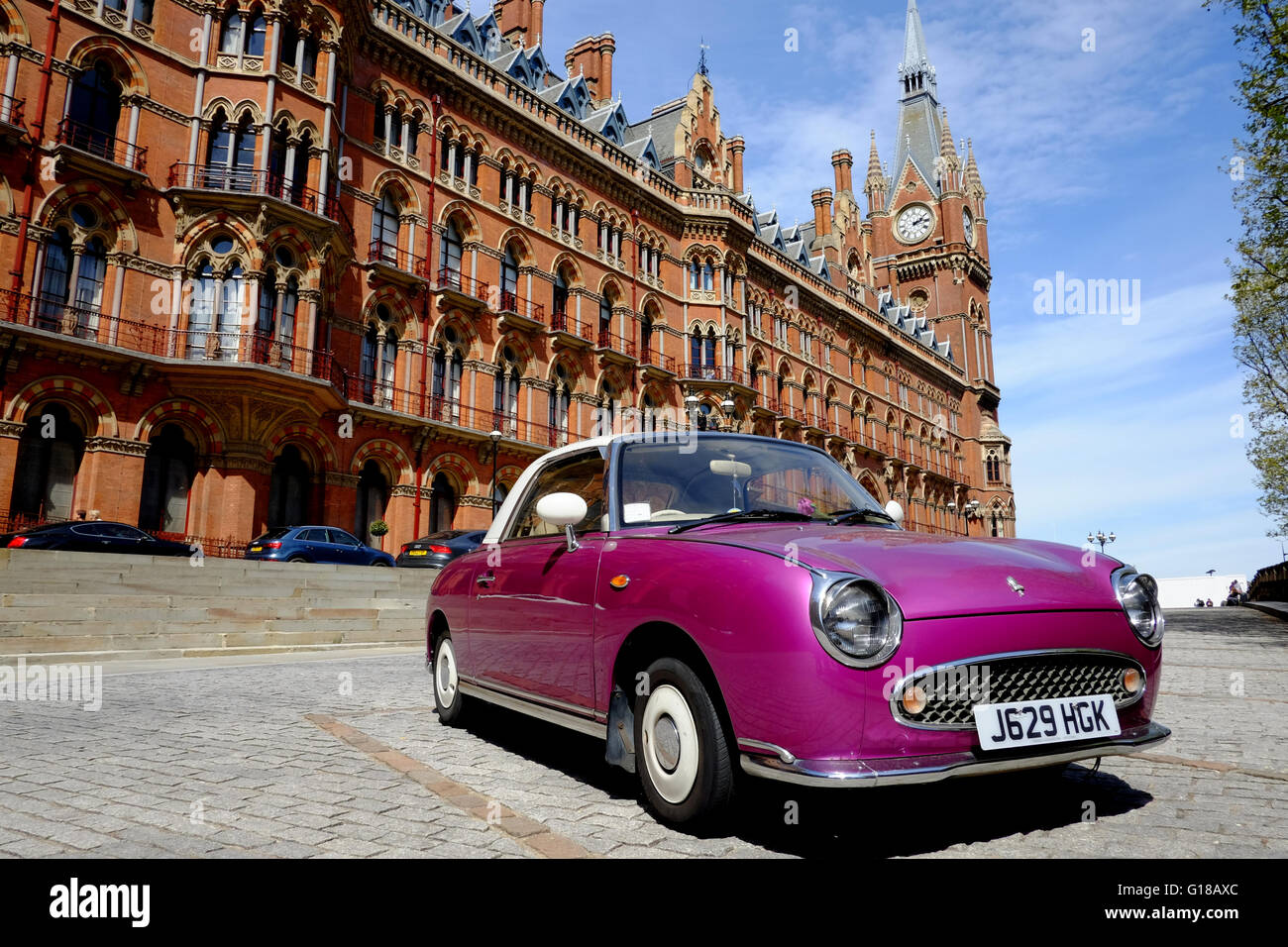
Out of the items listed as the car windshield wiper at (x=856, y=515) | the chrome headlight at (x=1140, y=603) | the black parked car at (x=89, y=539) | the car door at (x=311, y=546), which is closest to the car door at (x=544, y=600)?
the car windshield wiper at (x=856, y=515)

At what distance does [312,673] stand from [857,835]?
7562 millimetres

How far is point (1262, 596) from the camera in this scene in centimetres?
3834

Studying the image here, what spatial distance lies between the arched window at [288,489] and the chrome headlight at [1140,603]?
20567 mm

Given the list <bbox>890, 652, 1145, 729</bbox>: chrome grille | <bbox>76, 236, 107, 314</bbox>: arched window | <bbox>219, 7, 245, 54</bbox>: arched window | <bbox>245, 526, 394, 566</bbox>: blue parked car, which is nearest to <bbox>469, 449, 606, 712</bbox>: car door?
<bbox>890, 652, 1145, 729</bbox>: chrome grille

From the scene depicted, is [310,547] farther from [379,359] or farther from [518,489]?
[518,489]

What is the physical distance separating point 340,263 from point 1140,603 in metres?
22.9

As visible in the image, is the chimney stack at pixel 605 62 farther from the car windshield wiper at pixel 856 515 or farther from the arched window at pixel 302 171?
the car windshield wiper at pixel 856 515

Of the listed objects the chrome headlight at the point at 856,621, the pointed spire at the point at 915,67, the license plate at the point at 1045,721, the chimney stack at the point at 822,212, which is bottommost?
the license plate at the point at 1045,721

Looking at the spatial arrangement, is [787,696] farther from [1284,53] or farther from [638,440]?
[1284,53]

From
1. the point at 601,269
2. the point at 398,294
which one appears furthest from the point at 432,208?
the point at 601,269

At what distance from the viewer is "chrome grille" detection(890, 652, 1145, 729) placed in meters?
2.62

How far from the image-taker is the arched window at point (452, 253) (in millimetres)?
25859

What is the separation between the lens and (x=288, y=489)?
21.2 meters

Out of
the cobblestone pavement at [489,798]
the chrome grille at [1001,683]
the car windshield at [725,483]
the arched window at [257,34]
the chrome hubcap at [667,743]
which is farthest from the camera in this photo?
the arched window at [257,34]
